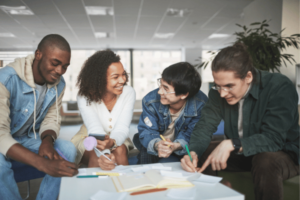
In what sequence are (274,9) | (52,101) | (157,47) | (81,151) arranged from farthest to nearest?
(157,47) < (274,9) < (81,151) < (52,101)

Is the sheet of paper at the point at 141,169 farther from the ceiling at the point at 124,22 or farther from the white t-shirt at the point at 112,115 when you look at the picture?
the ceiling at the point at 124,22

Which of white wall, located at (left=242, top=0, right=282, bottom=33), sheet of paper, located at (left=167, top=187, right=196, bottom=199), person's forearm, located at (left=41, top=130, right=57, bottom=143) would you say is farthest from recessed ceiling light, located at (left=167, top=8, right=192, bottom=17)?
sheet of paper, located at (left=167, top=187, right=196, bottom=199)

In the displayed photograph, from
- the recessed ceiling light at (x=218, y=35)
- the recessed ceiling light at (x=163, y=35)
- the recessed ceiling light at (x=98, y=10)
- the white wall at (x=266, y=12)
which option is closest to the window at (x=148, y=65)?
the recessed ceiling light at (x=163, y=35)

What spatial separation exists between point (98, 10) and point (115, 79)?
4394 millimetres

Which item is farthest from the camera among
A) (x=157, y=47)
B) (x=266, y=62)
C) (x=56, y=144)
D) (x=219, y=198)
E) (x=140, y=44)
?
(x=157, y=47)

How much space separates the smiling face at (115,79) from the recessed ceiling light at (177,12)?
170 inches

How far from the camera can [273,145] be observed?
4.38 ft

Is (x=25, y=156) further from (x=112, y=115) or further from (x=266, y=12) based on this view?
(x=266, y=12)

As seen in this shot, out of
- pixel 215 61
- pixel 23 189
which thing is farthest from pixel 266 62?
pixel 23 189

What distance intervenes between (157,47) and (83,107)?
8391mm

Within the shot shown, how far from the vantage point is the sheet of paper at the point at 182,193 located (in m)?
0.82

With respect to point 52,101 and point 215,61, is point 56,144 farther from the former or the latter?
point 215,61

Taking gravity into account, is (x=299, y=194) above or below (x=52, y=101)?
below

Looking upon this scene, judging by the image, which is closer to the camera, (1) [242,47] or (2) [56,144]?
(1) [242,47]
